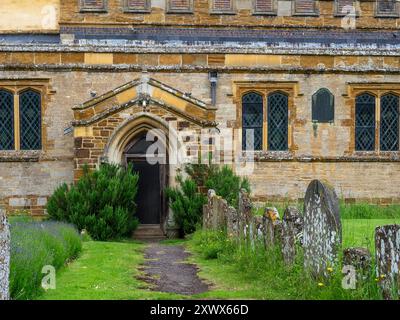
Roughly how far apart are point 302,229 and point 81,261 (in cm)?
518

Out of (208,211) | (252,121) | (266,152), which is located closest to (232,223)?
(208,211)

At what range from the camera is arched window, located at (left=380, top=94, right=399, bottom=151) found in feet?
84.5

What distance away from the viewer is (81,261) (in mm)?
15078

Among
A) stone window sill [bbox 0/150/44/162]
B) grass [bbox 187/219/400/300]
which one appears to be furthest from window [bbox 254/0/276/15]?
grass [bbox 187/219/400/300]

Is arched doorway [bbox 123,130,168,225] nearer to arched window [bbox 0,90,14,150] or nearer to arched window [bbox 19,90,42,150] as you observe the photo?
arched window [bbox 19,90,42,150]

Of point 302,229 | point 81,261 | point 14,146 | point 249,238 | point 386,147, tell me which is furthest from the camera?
point 386,147

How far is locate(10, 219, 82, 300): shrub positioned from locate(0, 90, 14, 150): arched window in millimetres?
8294

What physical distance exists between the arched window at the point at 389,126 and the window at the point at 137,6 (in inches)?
346

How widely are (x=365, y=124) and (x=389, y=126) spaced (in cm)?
79

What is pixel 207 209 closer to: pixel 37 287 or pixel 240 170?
pixel 240 170

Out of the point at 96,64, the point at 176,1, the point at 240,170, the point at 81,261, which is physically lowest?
the point at 81,261

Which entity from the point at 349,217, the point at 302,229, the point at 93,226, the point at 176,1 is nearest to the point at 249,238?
the point at 302,229

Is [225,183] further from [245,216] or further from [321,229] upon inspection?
[321,229]

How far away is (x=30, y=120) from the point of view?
79.9 feet
